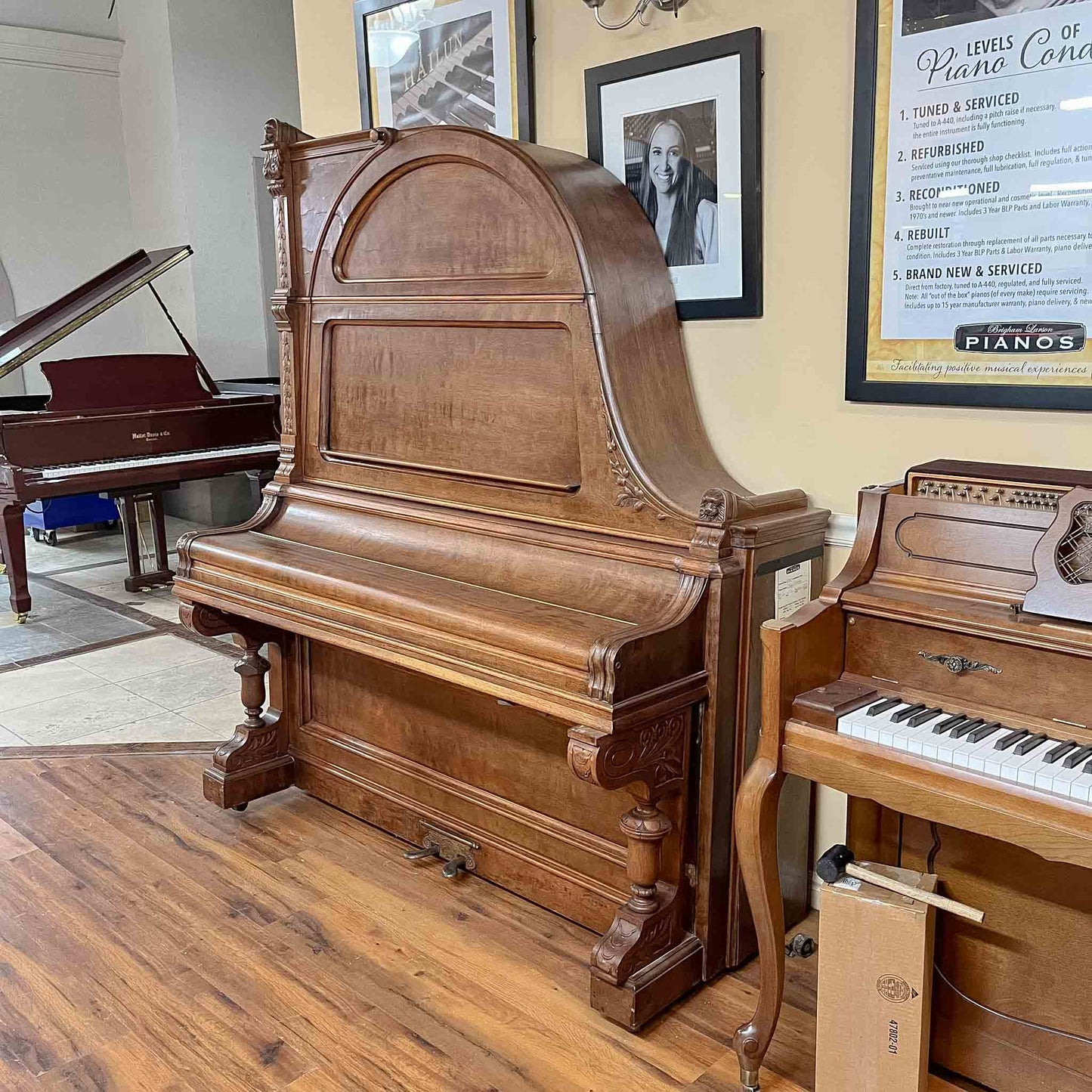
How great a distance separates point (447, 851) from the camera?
2887 millimetres

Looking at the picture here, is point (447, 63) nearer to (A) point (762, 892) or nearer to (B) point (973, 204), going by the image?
(B) point (973, 204)

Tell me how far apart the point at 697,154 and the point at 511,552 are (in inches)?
38.9

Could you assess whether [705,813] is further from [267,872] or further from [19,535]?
[19,535]

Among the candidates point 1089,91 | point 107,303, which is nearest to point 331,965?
point 1089,91

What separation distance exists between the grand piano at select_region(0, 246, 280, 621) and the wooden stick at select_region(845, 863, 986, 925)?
4.30 meters

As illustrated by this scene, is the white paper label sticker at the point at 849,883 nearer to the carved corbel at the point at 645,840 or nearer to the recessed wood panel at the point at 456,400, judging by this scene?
the carved corbel at the point at 645,840

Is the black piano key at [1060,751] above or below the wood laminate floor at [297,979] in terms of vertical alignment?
above

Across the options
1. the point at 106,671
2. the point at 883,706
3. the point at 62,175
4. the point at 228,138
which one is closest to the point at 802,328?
the point at 883,706

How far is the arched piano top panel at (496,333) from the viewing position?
240cm

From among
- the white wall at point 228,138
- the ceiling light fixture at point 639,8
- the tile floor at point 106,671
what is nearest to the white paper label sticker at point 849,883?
the ceiling light fixture at point 639,8

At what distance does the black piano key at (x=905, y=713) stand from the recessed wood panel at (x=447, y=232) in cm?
122

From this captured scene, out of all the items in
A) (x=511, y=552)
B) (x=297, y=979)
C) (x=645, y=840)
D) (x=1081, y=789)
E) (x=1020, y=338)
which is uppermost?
(x=1020, y=338)

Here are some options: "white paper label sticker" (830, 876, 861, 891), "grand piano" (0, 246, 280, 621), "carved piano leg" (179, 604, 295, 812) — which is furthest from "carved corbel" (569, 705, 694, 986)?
"grand piano" (0, 246, 280, 621)

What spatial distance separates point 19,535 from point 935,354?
443 centimetres
